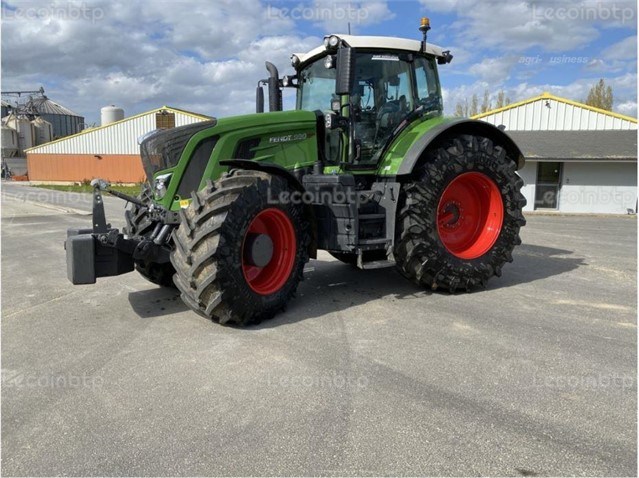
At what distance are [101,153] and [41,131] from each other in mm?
21464

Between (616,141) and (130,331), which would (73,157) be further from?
(130,331)

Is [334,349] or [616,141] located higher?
[616,141]

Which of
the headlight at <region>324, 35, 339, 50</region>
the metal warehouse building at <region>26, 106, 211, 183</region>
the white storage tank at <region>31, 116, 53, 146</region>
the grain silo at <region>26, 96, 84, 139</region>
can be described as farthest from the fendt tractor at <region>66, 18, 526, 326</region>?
the grain silo at <region>26, 96, 84, 139</region>

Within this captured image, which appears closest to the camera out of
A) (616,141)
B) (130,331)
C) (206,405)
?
(206,405)

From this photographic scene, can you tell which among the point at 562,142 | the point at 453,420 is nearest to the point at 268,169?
the point at 453,420

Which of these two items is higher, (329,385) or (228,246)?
(228,246)

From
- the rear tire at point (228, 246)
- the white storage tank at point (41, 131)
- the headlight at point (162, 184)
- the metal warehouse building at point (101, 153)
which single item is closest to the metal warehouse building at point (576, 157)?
the rear tire at point (228, 246)

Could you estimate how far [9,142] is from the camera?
4962 cm

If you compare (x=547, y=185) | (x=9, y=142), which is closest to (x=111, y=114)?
(x=9, y=142)

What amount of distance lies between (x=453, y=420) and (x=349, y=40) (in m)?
4.08

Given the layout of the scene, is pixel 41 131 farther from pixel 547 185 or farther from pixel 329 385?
pixel 329 385

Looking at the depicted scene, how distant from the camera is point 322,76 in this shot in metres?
5.86

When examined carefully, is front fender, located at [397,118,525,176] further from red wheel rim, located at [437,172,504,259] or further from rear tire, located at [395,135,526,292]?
red wheel rim, located at [437,172,504,259]

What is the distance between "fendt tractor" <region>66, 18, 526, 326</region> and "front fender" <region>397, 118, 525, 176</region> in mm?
21
